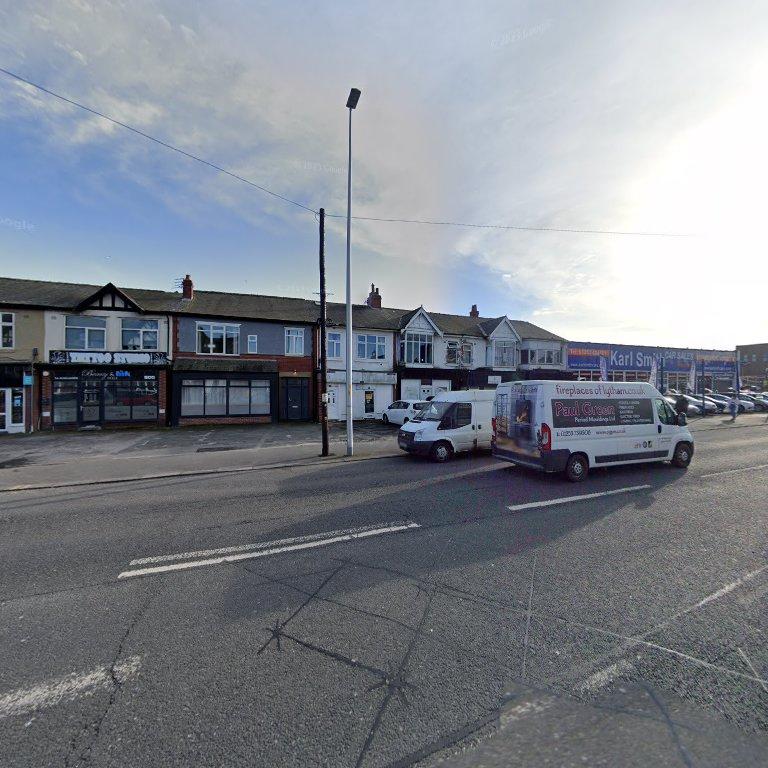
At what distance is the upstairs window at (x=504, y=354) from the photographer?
30172 mm

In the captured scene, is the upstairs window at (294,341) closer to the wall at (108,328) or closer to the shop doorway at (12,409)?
the wall at (108,328)

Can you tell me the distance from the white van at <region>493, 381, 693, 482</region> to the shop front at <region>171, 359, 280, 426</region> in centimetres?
1612

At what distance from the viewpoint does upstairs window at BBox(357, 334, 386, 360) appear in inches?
1022

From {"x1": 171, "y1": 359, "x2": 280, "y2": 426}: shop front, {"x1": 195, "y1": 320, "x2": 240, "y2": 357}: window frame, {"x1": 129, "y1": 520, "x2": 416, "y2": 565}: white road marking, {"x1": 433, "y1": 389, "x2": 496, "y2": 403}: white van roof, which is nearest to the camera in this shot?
{"x1": 129, "y1": 520, "x2": 416, "y2": 565}: white road marking

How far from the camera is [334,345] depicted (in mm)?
25609

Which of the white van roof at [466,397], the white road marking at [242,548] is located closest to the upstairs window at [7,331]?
the white road marking at [242,548]

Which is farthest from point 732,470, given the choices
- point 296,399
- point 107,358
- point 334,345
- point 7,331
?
point 7,331

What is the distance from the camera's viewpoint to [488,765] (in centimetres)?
221

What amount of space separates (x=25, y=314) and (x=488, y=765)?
84.7ft

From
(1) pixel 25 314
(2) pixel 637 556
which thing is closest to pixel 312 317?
(1) pixel 25 314

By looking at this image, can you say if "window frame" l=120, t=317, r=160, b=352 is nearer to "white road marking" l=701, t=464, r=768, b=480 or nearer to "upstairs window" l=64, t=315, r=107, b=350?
"upstairs window" l=64, t=315, r=107, b=350

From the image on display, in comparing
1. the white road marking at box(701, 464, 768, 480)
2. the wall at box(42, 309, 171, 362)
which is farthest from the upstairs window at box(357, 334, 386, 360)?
the white road marking at box(701, 464, 768, 480)

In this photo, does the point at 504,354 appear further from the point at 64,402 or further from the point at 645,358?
the point at 64,402

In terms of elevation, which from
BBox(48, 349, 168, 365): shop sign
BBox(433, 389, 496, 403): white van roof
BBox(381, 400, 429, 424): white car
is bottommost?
BBox(381, 400, 429, 424): white car
